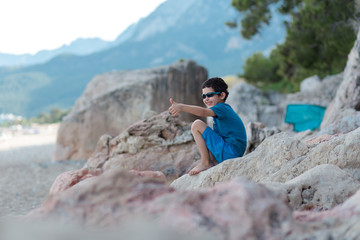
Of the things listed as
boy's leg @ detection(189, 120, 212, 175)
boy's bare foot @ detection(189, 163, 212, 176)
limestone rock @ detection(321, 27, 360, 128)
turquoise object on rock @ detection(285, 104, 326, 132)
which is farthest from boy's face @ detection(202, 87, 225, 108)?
turquoise object on rock @ detection(285, 104, 326, 132)

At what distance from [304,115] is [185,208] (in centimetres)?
935

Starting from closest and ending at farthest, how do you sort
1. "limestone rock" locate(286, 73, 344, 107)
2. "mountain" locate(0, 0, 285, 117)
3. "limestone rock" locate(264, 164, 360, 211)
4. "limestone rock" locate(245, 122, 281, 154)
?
"limestone rock" locate(264, 164, 360, 211)
"limestone rock" locate(245, 122, 281, 154)
"limestone rock" locate(286, 73, 344, 107)
"mountain" locate(0, 0, 285, 117)

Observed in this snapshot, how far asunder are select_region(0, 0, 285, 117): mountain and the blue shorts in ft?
241

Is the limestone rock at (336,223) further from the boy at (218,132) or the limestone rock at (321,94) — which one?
the limestone rock at (321,94)

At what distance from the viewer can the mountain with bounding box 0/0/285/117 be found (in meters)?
92.5

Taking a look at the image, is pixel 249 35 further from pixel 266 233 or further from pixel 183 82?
pixel 266 233

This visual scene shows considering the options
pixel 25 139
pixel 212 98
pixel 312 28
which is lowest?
pixel 25 139

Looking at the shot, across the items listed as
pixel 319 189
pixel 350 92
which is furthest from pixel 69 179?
pixel 350 92

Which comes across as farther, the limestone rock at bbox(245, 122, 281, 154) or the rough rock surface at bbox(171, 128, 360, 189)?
the limestone rock at bbox(245, 122, 281, 154)

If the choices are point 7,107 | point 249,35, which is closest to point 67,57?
point 7,107

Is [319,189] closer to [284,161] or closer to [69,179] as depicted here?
[284,161]

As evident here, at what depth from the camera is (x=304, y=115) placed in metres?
10.3

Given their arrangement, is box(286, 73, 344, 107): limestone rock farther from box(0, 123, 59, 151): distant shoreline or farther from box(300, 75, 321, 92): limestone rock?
box(0, 123, 59, 151): distant shoreline

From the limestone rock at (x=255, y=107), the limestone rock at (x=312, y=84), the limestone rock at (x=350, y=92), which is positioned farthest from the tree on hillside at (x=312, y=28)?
the limestone rock at (x=350, y=92)
